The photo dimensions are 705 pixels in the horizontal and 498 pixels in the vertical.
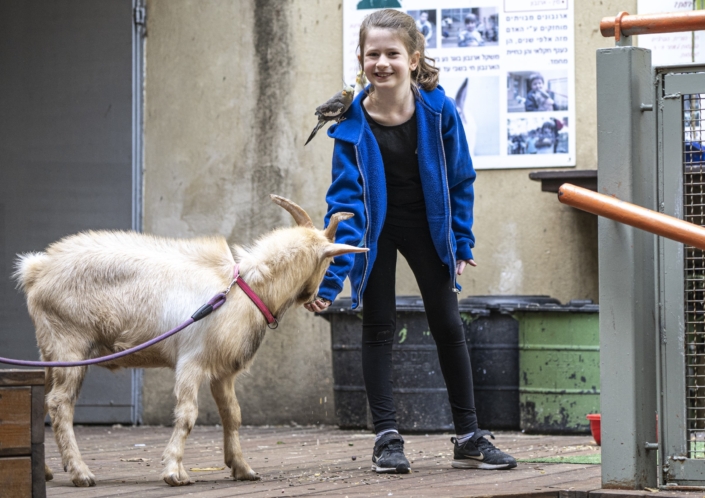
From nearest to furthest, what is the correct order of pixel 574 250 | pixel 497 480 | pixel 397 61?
pixel 497 480, pixel 397 61, pixel 574 250

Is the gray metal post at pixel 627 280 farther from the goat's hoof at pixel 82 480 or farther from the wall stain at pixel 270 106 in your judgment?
the wall stain at pixel 270 106

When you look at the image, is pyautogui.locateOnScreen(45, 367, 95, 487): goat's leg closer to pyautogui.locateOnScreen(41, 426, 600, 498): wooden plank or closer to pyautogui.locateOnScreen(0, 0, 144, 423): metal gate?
pyautogui.locateOnScreen(41, 426, 600, 498): wooden plank

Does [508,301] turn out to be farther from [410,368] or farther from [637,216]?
[637,216]

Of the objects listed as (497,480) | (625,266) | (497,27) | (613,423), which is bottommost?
(497,480)

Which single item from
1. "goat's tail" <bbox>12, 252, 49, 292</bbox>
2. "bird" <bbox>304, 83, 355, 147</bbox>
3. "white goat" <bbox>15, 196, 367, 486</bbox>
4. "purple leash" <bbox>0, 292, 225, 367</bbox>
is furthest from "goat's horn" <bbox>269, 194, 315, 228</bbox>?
"goat's tail" <bbox>12, 252, 49, 292</bbox>

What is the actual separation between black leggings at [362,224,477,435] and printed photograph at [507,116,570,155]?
2889 mm

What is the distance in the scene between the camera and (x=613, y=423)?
3.62m

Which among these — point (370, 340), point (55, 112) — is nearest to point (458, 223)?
point (370, 340)

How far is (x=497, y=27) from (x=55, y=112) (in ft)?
11.5

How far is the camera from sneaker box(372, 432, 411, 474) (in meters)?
4.37

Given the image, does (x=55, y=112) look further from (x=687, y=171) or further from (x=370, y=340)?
(x=687, y=171)

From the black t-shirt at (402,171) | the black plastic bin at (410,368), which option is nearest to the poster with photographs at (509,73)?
the black plastic bin at (410,368)

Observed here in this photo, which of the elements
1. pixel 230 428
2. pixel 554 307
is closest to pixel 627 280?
pixel 230 428

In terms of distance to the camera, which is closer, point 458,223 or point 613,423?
point 613,423
